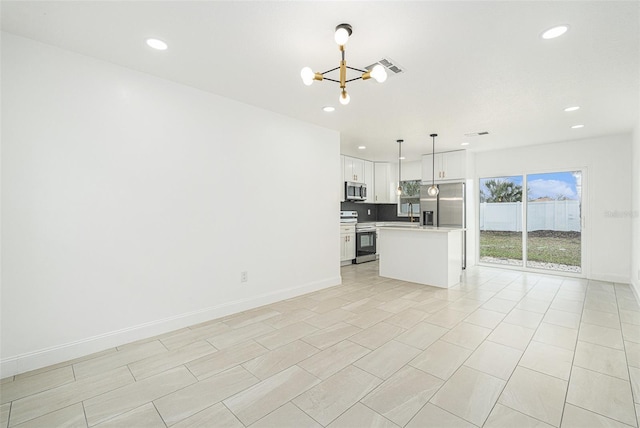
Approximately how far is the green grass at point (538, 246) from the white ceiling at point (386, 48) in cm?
256

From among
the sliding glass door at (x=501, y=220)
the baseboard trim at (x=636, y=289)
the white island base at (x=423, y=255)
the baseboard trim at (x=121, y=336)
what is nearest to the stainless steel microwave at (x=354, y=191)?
the white island base at (x=423, y=255)

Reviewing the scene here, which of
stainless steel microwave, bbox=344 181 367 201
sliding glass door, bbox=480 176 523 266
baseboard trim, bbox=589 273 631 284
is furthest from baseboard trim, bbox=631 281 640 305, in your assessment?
stainless steel microwave, bbox=344 181 367 201

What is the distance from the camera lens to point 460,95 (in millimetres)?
3375

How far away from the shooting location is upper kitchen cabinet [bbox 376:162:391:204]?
25.6 feet

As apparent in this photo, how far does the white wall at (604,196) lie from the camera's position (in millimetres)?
4996

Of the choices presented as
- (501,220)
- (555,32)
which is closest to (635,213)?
(501,220)

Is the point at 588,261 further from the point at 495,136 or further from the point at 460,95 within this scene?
the point at 460,95

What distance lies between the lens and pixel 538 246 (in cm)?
600

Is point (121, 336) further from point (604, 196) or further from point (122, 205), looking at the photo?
point (604, 196)

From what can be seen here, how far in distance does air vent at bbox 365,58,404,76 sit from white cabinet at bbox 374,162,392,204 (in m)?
5.02

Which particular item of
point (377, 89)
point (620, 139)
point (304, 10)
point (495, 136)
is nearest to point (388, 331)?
point (377, 89)

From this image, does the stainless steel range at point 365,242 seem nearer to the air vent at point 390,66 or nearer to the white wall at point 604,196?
the white wall at point 604,196

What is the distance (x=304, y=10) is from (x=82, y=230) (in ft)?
8.49

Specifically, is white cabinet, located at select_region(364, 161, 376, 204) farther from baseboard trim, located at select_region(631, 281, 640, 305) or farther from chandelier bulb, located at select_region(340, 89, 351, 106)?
chandelier bulb, located at select_region(340, 89, 351, 106)
